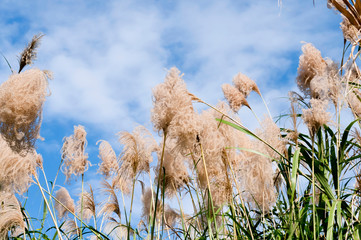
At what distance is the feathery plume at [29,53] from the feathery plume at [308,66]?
2.18m

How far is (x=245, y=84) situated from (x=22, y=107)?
220 cm

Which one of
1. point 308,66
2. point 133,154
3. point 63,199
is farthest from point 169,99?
point 63,199

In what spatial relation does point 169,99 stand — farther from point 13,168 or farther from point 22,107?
point 13,168

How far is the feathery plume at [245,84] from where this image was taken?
13.3 feet

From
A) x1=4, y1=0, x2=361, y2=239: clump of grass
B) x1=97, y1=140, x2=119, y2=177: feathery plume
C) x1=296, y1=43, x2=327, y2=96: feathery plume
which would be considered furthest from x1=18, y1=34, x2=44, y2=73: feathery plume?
x1=296, y1=43, x2=327, y2=96: feathery plume

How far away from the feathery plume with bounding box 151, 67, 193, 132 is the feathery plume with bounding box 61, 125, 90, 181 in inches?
43.6

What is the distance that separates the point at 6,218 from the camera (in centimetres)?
274

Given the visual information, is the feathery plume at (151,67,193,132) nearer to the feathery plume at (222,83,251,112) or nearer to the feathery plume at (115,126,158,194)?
the feathery plume at (115,126,158,194)

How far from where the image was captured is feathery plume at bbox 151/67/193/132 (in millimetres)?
2590

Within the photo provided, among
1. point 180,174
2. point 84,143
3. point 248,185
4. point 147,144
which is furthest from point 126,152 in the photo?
point 248,185

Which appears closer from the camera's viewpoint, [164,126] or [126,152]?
[164,126]

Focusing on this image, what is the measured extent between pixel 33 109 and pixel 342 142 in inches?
88.0

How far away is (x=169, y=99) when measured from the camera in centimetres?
260

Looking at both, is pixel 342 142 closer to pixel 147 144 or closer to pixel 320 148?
pixel 320 148
